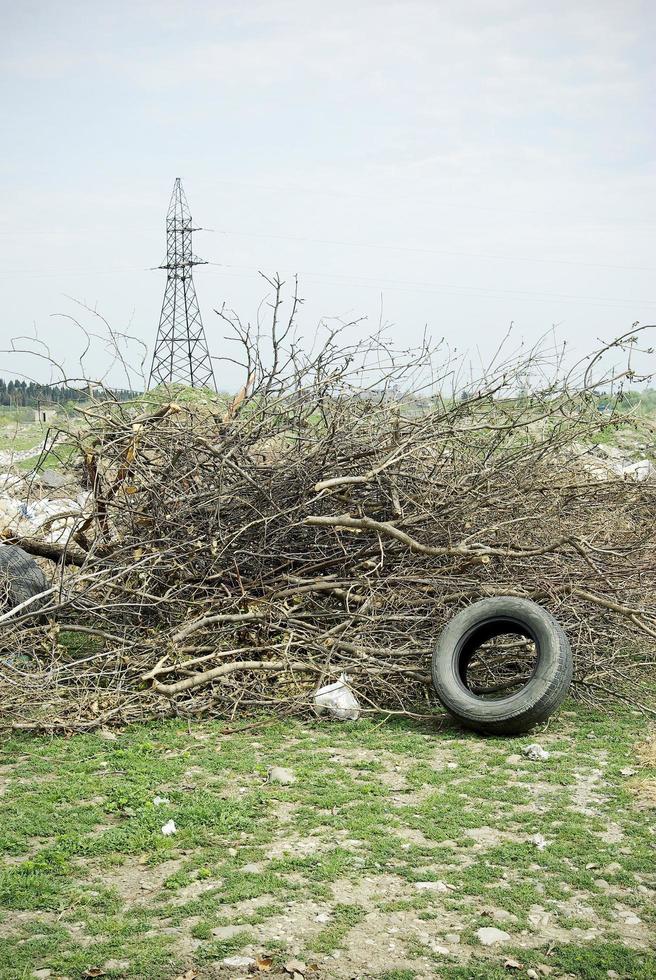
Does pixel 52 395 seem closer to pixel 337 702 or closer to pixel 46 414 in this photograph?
pixel 46 414

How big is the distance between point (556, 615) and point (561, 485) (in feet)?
4.74

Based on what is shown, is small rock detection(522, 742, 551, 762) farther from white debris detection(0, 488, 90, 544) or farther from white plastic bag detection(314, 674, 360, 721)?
white debris detection(0, 488, 90, 544)

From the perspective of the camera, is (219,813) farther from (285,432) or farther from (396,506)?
(285,432)

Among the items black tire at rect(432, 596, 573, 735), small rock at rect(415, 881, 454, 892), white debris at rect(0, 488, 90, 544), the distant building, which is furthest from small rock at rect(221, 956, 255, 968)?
the distant building

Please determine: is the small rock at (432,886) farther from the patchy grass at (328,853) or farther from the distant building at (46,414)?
the distant building at (46,414)

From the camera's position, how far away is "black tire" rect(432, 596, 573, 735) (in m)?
5.92

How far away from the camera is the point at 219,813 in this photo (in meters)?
4.60

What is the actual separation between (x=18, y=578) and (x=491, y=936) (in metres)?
5.10

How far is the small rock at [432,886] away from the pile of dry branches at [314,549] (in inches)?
98.8

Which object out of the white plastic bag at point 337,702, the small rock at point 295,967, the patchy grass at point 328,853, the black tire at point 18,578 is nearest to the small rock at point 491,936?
the patchy grass at point 328,853

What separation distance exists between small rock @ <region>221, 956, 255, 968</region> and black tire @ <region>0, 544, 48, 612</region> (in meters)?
4.35

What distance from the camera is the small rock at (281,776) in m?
5.10

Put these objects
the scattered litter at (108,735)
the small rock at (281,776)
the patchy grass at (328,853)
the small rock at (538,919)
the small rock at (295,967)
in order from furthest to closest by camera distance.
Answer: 1. the scattered litter at (108,735)
2. the small rock at (281,776)
3. the small rock at (538,919)
4. the patchy grass at (328,853)
5. the small rock at (295,967)

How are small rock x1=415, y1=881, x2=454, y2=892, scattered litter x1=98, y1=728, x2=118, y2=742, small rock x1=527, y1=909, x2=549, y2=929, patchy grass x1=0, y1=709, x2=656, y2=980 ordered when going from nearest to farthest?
1. patchy grass x1=0, y1=709, x2=656, y2=980
2. small rock x1=527, y1=909, x2=549, y2=929
3. small rock x1=415, y1=881, x2=454, y2=892
4. scattered litter x1=98, y1=728, x2=118, y2=742
